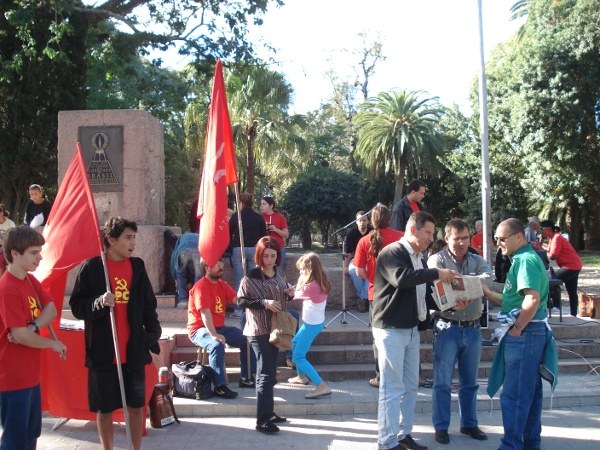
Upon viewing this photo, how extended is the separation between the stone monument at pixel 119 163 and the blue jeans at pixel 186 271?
23.3 inches

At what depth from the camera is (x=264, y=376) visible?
20.1 ft

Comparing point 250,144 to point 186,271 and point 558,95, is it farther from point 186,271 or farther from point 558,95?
point 186,271

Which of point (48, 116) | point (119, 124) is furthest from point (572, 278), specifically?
point (48, 116)

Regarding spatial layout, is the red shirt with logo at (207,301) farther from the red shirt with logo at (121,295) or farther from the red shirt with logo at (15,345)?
the red shirt with logo at (15,345)

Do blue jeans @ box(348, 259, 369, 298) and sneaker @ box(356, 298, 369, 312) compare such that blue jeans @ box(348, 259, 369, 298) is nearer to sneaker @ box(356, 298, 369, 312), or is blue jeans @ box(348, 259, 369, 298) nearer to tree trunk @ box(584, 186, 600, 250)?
sneaker @ box(356, 298, 369, 312)

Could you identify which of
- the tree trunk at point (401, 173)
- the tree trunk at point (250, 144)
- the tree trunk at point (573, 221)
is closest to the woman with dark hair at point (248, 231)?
the tree trunk at point (250, 144)

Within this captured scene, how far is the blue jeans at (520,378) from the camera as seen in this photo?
532 centimetres

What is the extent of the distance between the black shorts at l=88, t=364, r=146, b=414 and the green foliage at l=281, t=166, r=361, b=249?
3628cm

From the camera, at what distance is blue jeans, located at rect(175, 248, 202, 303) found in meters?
9.67

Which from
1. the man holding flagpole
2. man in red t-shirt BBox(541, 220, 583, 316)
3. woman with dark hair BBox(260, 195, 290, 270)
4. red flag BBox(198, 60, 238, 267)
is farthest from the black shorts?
man in red t-shirt BBox(541, 220, 583, 316)

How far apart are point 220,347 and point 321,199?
113ft

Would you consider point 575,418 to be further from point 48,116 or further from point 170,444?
point 48,116

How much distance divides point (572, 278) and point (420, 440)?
644cm

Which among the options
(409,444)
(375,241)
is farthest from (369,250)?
(409,444)
